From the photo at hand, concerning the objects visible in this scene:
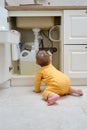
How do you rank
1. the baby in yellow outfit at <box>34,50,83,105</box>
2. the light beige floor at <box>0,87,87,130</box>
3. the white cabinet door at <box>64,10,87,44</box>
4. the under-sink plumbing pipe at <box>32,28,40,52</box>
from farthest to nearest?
the under-sink plumbing pipe at <box>32,28,40,52</box> → the white cabinet door at <box>64,10,87,44</box> → the baby in yellow outfit at <box>34,50,83,105</box> → the light beige floor at <box>0,87,87,130</box>

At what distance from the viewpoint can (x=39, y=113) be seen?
1.19m

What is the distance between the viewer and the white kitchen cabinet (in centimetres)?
188

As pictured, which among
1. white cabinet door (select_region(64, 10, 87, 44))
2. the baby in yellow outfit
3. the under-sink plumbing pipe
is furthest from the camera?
the under-sink plumbing pipe

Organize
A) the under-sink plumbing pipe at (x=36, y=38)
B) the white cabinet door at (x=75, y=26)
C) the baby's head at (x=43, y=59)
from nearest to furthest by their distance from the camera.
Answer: the baby's head at (x=43, y=59), the white cabinet door at (x=75, y=26), the under-sink plumbing pipe at (x=36, y=38)

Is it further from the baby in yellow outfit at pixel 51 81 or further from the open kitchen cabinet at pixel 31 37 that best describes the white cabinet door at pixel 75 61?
the baby in yellow outfit at pixel 51 81

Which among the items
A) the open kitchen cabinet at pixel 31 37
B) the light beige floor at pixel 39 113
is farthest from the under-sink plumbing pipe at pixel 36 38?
the light beige floor at pixel 39 113

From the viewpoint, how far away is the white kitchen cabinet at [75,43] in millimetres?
1883

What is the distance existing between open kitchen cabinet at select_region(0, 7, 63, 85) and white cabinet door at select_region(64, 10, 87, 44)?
8 centimetres

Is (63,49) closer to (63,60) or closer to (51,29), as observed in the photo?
(63,60)

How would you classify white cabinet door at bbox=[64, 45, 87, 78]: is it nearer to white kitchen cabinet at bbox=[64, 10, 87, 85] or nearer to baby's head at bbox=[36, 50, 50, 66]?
white kitchen cabinet at bbox=[64, 10, 87, 85]

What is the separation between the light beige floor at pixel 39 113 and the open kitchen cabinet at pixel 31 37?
39cm

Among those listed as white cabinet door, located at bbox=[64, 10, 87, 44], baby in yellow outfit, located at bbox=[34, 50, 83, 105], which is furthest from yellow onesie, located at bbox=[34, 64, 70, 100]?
white cabinet door, located at bbox=[64, 10, 87, 44]

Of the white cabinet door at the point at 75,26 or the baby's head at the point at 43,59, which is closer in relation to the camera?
the baby's head at the point at 43,59

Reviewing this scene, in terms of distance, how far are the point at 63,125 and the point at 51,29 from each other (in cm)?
136
